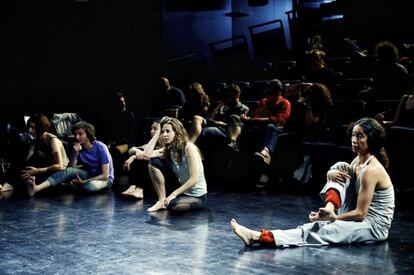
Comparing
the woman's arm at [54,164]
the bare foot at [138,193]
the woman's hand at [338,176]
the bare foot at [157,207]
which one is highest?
the woman's hand at [338,176]

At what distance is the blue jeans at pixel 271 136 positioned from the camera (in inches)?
276

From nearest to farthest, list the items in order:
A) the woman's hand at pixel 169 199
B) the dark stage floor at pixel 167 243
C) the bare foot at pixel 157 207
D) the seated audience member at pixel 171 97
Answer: the dark stage floor at pixel 167 243 → the woman's hand at pixel 169 199 → the bare foot at pixel 157 207 → the seated audience member at pixel 171 97

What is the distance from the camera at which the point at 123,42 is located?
35.5 feet

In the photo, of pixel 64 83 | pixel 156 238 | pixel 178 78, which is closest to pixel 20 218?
pixel 156 238

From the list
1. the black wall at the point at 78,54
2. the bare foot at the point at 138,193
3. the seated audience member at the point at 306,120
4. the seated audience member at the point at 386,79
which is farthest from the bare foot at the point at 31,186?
the seated audience member at the point at 386,79

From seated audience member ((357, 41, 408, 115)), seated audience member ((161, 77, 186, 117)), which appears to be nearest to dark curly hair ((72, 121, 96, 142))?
seated audience member ((161, 77, 186, 117))

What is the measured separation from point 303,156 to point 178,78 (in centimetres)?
551

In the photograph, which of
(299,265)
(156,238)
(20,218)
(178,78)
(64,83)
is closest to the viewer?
(299,265)

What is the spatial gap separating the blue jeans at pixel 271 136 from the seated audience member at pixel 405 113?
1205 mm

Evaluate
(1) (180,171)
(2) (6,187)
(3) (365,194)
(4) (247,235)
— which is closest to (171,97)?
(2) (6,187)

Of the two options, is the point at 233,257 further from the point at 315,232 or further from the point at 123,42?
the point at 123,42

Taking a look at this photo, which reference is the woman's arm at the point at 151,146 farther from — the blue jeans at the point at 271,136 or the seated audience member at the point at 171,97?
the seated audience member at the point at 171,97

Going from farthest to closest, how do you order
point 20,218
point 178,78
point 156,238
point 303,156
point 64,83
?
point 178,78, point 64,83, point 303,156, point 20,218, point 156,238

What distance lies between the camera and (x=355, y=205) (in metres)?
4.32
